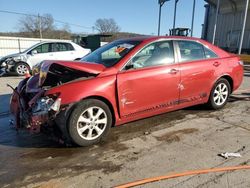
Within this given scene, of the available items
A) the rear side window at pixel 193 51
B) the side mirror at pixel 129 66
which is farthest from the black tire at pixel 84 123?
the rear side window at pixel 193 51

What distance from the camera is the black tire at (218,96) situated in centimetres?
526

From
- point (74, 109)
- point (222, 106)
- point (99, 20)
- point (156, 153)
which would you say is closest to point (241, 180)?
point (156, 153)

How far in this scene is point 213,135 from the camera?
4.10m

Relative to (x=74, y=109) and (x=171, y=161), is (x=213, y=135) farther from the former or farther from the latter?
(x=74, y=109)

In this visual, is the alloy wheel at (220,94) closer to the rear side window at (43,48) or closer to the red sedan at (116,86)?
the red sedan at (116,86)

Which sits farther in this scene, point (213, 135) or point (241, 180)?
point (213, 135)

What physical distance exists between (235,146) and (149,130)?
1334mm

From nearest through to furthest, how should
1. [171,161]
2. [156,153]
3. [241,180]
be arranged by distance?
[241,180] → [171,161] → [156,153]

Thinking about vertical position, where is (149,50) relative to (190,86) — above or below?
above

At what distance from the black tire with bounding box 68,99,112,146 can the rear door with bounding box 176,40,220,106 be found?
5.18ft

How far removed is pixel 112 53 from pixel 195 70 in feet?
5.14

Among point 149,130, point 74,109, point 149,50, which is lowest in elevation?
point 149,130

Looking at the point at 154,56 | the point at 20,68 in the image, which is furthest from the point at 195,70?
the point at 20,68

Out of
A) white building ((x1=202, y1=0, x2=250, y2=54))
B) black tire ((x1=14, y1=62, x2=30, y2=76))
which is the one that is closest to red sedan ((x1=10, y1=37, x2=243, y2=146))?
black tire ((x1=14, y1=62, x2=30, y2=76))
